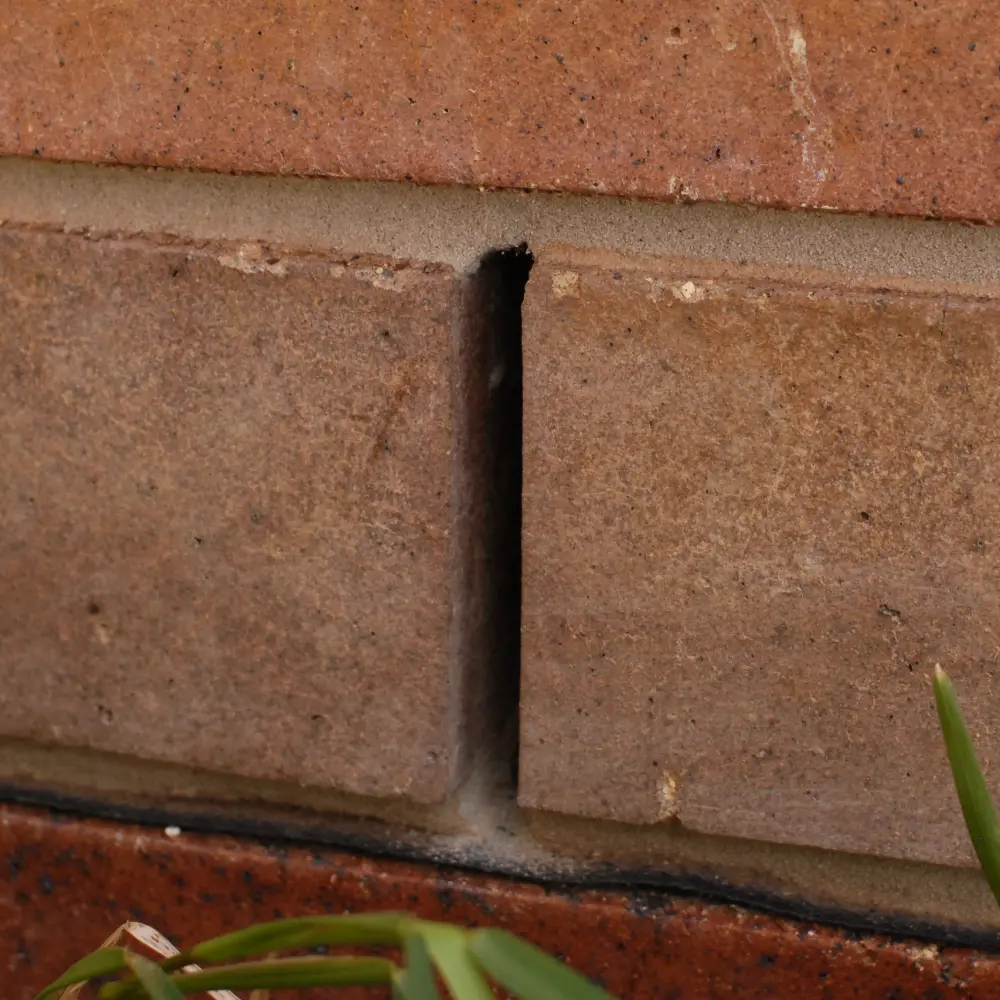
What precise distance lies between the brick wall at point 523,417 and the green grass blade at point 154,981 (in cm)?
24

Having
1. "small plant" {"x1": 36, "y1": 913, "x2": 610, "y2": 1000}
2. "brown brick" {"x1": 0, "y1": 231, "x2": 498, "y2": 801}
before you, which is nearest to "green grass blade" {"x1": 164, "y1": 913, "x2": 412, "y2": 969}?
"small plant" {"x1": 36, "y1": 913, "x2": 610, "y2": 1000}

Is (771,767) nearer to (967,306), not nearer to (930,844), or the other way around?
(930,844)

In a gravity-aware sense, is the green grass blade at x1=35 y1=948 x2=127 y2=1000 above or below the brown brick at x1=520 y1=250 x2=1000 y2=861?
below

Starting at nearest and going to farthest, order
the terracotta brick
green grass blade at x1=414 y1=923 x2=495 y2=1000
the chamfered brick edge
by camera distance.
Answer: green grass blade at x1=414 y1=923 x2=495 y2=1000 → the terracotta brick → the chamfered brick edge

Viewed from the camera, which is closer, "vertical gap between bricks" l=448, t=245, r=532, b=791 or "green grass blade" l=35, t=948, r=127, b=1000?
"green grass blade" l=35, t=948, r=127, b=1000

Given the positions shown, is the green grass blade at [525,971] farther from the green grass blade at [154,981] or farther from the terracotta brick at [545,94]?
the terracotta brick at [545,94]

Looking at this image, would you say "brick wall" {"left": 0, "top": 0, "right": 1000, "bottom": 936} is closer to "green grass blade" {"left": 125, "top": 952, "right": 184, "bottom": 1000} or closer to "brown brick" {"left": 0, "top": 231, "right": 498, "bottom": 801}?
"brown brick" {"left": 0, "top": 231, "right": 498, "bottom": 801}

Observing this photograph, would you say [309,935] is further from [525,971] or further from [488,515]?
[488,515]

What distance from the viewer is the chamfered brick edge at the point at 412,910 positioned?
0.55 metres

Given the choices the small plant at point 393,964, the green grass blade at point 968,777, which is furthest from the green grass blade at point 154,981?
the green grass blade at point 968,777

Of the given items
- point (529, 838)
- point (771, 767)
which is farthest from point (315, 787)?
point (771, 767)

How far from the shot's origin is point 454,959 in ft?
0.85

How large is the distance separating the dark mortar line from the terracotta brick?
29 centimetres

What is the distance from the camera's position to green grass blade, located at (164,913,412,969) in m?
0.27
